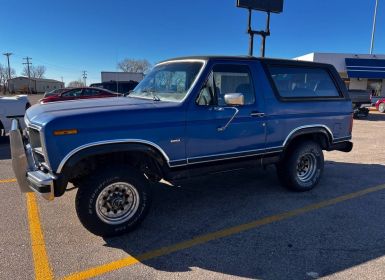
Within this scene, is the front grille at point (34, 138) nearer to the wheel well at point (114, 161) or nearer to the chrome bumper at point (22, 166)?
the chrome bumper at point (22, 166)

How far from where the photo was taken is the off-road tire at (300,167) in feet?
17.3

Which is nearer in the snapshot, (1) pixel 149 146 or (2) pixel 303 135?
(1) pixel 149 146

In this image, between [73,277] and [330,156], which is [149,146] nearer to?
[73,277]

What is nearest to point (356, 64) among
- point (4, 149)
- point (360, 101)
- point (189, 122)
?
point (360, 101)

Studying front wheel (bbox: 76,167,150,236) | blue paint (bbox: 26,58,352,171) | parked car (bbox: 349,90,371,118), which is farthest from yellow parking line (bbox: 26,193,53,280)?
parked car (bbox: 349,90,371,118)

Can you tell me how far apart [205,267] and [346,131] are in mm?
3919

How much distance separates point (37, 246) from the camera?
3619 mm

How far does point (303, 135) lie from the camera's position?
17.7ft

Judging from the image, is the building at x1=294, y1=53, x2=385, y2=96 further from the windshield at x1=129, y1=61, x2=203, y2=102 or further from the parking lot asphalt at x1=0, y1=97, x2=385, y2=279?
the windshield at x1=129, y1=61, x2=203, y2=102

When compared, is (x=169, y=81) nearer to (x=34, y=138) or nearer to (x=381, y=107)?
(x=34, y=138)

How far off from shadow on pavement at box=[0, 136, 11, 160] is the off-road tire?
250 inches

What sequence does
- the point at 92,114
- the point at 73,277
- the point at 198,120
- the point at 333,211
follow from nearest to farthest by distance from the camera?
the point at 73,277, the point at 92,114, the point at 198,120, the point at 333,211

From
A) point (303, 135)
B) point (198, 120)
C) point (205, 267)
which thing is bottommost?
point (205, 267)

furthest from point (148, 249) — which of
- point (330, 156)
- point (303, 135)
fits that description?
point (330, 156)
